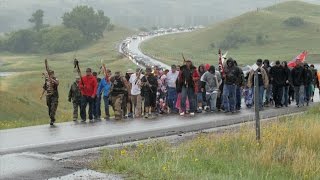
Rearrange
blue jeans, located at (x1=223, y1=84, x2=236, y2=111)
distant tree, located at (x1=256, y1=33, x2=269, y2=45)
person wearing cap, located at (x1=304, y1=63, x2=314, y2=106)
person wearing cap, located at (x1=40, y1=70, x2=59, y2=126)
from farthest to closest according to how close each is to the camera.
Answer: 1. distant tree, located at (x1=256, y1=33, x2=269, y2=45)
2. person wearing cap, located at (x1=304, y1=63, x2=314, y2=106)
3. blue jeans, located at (x1=223, y1=84, x2=236, y2=111)
4. person wearing cap, located at (x1=40, y1=70, x2=59, y2=126)

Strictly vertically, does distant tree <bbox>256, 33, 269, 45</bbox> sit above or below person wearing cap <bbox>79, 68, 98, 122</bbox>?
above

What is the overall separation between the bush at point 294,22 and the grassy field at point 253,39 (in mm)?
999

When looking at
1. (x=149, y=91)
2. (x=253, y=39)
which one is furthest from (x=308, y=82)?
(x=253, y=39)

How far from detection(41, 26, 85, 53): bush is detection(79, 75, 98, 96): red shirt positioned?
123 metres

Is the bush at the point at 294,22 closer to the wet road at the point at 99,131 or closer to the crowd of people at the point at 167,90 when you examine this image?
the crowd of people at the point at 167,90

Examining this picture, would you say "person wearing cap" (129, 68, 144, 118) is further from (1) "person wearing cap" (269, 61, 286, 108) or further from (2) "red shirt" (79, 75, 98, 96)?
(1) "person wearing cap" (269, 61, 286, 108)

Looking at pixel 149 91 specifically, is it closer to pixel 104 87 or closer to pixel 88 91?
pixel 104 87

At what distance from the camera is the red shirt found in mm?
18531

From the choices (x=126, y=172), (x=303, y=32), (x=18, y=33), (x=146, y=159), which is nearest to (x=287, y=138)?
(x=146, y=159)

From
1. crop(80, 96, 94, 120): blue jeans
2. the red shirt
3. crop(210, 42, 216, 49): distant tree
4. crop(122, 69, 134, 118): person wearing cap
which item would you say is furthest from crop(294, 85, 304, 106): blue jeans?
crop(210, 42, 216, 49): distant tree

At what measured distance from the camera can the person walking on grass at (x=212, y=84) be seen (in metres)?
20.0

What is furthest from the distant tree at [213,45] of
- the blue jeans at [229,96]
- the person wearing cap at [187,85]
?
the person wearing cap at [187,85]

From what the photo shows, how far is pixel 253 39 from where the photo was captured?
122875 mm

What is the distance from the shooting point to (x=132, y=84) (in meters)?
19.7
